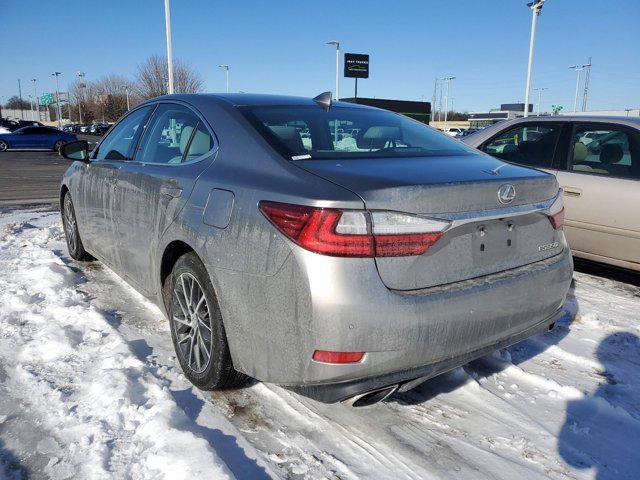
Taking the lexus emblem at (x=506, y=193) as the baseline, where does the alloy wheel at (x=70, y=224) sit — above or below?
below

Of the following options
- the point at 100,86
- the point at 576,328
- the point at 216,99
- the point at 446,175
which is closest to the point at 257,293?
the point at 446,175

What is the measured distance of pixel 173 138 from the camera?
11.0 ft

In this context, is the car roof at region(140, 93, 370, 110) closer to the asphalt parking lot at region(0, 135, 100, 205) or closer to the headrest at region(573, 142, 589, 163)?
the headrest at region(573, 142, 589, 163)

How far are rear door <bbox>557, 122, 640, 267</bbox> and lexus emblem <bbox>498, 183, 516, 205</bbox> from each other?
2.80 meters

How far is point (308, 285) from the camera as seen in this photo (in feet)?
6.66

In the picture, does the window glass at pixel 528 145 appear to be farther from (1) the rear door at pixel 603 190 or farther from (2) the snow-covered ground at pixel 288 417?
(2) the snow-covered ground at pixel 288 417

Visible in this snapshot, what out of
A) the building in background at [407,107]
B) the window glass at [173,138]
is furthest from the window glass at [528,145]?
the building in background at [407,107]

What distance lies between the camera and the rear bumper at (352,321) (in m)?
2.02

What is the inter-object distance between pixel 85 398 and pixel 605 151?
481 cm

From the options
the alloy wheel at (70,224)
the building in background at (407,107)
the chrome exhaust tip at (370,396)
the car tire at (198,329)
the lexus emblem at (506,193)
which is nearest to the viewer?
the chrome exhaust tip at (370,396)

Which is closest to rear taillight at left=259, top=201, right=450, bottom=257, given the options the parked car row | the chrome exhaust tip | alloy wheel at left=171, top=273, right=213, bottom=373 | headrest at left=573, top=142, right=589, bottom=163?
the chrome exhaust tip

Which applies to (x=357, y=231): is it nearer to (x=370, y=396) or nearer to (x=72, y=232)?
(x=370, y=396)

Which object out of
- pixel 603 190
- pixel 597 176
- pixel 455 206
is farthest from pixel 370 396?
pixel 597 176

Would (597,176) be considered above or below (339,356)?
above
